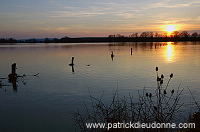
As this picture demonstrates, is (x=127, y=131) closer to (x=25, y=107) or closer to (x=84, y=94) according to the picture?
(x=25, y=107)

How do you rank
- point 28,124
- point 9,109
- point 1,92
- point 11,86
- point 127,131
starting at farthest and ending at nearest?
point 11,86 < point 1,92 < point 9,109 < point 28,124 < point 127,131

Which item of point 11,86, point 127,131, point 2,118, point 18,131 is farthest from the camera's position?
point 11,86

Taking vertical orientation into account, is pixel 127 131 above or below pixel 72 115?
above

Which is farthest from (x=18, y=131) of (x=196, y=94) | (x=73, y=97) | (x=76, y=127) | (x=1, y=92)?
(x=196, y=94)

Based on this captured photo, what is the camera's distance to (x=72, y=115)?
12.0 meters

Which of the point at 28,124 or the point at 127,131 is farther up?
the point at 127,131

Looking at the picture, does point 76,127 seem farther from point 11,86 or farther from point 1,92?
point 11,86

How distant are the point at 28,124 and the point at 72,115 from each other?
2464 millimetres

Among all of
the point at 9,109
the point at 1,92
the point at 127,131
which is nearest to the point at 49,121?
the point at 9,109

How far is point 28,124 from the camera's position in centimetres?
1088

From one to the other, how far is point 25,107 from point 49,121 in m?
3.19

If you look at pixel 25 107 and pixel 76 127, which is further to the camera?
pixel 25 107

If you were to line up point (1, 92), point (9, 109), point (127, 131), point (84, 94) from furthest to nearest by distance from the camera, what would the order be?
point (1, 92), point (84, 94), point (9, 109), point (127, 131)

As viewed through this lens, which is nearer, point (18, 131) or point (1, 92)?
point (18, 131)
